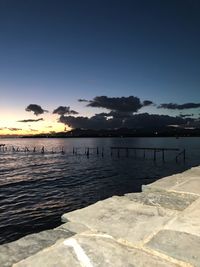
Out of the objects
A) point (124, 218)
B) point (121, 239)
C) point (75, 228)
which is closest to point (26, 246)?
point (75, 228)

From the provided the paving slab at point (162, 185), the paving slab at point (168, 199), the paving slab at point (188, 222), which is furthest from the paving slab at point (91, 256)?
the paving slab at point (162, 185)

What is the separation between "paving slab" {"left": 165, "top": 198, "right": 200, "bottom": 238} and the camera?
322 centimetres

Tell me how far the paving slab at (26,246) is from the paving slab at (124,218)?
0.44 m

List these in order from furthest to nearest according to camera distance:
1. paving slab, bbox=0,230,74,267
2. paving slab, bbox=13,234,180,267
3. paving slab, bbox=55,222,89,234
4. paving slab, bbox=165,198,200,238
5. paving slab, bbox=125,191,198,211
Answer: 1. paving slab, bbox=125,191,198,211
2. paving slab, bbox=55,222,89,234
3. paving slab, bbox=165,198,200,238
4. paving slab, bbox=0,230,74,267
5. paving slab, bbox=13,234,180,267

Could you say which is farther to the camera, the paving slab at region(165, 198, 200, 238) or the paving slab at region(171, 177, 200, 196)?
the paving slab at region(171, 177, 200, 196)

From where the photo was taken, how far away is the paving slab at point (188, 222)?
3.22 metres

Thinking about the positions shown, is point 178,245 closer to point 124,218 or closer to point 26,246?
point 124,218

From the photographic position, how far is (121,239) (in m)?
3.13

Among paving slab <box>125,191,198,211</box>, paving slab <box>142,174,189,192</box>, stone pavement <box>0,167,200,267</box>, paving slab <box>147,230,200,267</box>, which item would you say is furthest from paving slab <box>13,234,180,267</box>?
paving slab <box>142,174,189,192</box>

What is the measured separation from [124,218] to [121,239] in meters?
0.68

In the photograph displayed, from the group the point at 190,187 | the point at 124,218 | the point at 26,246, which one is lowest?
the point at 26,246

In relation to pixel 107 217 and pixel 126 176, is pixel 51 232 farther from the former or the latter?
pixel 126 176

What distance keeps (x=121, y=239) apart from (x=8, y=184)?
32.5 meters

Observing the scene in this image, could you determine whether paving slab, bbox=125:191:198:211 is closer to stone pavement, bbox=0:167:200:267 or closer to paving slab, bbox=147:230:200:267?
stone pavement, bbox=0:167:200:267
